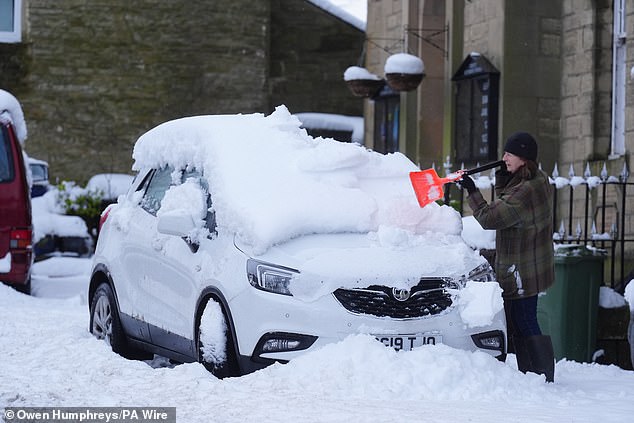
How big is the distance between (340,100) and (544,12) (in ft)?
40.0

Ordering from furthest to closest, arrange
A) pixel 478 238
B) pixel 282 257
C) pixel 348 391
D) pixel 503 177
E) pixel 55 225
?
1. pixel 55 225
2. pixel 478 238
3. pixel 503 177
4. pixel 282 257
5. pixel 348 391

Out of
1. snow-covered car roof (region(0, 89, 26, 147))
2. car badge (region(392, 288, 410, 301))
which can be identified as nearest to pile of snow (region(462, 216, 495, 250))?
car badge (region(392, 288, 410, 301))

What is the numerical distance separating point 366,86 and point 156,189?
476 inches

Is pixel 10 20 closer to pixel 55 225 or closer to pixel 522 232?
pixel 55 225

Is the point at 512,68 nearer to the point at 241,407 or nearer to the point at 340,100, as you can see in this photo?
the point at 241,407

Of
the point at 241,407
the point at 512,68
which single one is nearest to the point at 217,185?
the point at 241,407

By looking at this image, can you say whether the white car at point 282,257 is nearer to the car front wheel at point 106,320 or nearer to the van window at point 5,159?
the car front wheel at point 106,320

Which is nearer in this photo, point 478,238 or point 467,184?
point 467,184

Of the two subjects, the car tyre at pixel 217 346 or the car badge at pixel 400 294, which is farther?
the car tyre at pixel 217 346

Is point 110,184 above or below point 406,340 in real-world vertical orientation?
below

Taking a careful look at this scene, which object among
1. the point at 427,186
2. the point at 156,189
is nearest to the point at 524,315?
the point at 427,186

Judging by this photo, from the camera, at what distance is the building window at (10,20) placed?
1021 inches

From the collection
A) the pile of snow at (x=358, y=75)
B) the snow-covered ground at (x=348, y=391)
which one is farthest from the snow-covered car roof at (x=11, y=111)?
the pile of snow at (x=358, y=75)

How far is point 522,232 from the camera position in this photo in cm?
727
